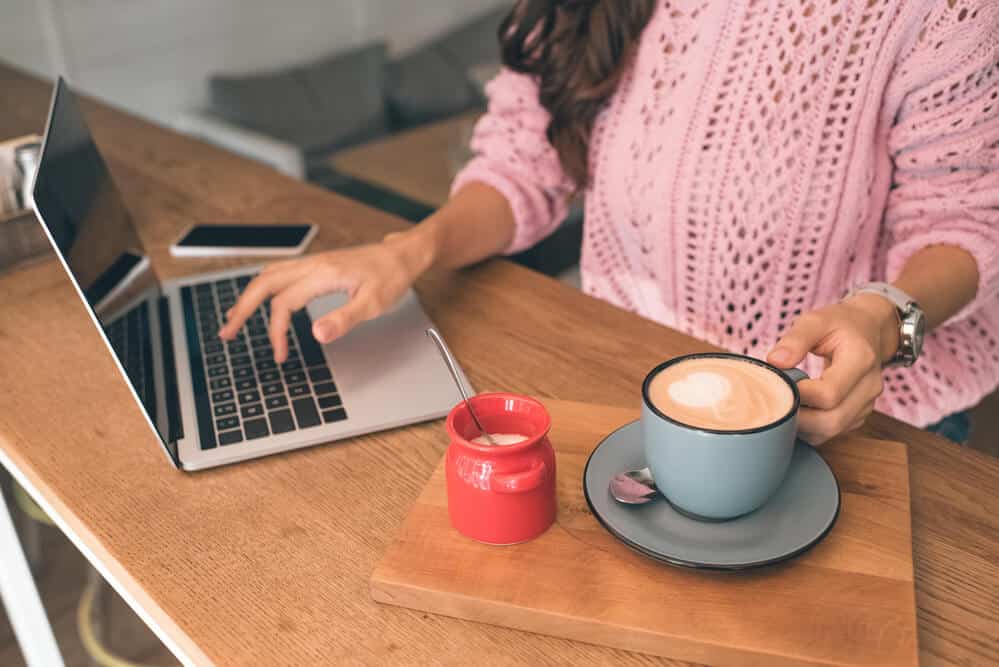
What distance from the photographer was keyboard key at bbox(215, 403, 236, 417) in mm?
799

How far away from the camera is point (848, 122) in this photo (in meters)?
0.94

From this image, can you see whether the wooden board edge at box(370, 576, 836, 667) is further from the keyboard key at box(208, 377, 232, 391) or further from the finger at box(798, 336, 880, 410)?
the keyboard key at box(208, 377, 232, 391)

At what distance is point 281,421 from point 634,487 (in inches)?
12.9

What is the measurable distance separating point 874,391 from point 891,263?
1.01ft

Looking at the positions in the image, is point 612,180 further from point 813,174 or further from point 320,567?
point 320,567

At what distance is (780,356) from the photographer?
66cm

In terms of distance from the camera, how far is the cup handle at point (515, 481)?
A: 59 cm

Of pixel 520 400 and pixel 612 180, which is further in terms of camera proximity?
pixel 612 180

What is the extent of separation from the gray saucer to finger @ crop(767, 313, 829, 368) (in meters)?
0.08

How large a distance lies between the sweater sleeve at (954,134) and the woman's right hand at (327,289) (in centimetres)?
54

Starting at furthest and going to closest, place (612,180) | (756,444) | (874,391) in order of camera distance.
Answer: (612,180) < (874,391) < (756,444)

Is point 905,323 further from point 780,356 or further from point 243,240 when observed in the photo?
point 243,240

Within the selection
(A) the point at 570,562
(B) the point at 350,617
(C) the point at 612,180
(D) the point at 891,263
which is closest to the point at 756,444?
Answer: (A) the point at 570,562

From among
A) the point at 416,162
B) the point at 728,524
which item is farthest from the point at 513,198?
the point at 416,162
